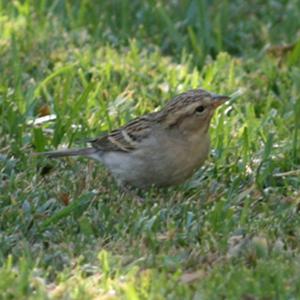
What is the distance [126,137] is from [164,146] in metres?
0.33

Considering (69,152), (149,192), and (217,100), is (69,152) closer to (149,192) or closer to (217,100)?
(149,192)

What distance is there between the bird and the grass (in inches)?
4.6

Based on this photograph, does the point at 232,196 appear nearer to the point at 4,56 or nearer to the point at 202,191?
the point at 202,191

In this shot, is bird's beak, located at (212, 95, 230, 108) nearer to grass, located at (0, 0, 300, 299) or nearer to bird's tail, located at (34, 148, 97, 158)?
grass, located at (0, 0, 300, 299)

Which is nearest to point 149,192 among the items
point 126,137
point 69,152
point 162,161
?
point 162,161

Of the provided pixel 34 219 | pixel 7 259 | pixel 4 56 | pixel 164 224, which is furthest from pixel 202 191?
pixel 4 56

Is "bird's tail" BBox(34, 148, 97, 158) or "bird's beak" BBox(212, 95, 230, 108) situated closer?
"bird's beak" BBox(212, 95, 230, 108)

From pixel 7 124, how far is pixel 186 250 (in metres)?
2.19

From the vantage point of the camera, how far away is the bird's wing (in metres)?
7.43

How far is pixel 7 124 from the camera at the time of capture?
7.93 meters

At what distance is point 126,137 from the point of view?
7.50 metres

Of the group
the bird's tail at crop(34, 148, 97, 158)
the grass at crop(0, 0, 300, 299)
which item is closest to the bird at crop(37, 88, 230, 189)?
the bird's tail at crop(34, 148, 97, 158)

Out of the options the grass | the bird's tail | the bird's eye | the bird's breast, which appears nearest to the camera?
the grass

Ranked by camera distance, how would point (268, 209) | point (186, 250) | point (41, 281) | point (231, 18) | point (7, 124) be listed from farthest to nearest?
1. point (231, 18)
2. point (7, 124)
3. point (268, 209)
4. point (186, 250)
5. point (41, 281)
